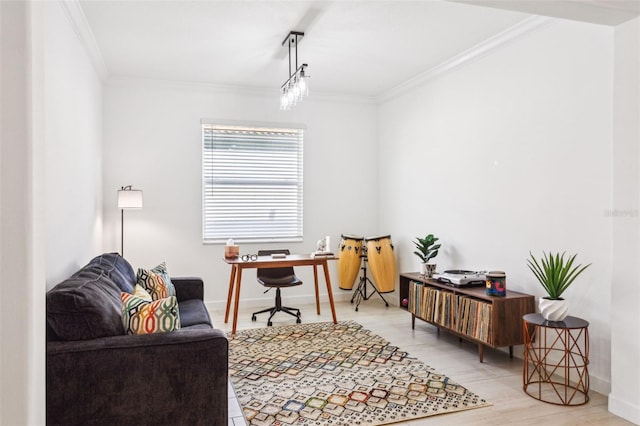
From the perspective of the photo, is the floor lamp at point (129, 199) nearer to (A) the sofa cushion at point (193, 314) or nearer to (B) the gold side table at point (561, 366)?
(A) the sofa cushion at point (193, 314)

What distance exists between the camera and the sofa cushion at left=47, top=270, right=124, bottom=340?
2.03 meters

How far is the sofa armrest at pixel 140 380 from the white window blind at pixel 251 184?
3340 mm

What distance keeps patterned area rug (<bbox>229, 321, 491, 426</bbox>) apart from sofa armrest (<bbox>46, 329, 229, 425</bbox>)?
0.60 m

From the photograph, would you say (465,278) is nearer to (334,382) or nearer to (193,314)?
(334,382)

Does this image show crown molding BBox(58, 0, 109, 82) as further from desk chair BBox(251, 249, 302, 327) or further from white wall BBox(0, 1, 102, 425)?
desk chair BBox(251, 249, 302, 327)

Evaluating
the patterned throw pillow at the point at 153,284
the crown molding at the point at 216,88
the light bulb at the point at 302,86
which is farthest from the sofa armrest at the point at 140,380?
the crown molding at the point at 216,88

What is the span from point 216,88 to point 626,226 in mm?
4381

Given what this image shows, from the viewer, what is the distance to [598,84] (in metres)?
3.01

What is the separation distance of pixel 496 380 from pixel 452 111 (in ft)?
8.54

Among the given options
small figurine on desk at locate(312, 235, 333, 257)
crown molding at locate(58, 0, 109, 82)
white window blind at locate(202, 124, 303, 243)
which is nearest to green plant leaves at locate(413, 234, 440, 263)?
small figurine on desk at locate(312, 235, 333, 257)

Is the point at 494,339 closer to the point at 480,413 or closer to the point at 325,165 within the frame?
the point at 480,413

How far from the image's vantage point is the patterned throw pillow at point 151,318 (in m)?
2.20

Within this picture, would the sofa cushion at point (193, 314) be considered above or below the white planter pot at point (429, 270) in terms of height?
below

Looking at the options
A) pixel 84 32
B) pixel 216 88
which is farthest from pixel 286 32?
pixel 216 88
